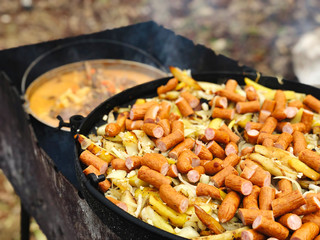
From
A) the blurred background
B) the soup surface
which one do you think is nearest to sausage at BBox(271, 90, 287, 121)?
the soup surface

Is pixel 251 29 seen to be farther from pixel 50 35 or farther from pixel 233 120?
pixel 233 120

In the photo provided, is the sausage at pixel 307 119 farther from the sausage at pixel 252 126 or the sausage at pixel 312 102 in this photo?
the sausage at pixel 252 126

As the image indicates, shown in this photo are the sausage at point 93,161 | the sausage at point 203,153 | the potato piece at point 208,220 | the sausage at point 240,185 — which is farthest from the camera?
the sausage at point 203,153

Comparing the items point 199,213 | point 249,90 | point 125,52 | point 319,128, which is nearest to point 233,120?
point 249,90

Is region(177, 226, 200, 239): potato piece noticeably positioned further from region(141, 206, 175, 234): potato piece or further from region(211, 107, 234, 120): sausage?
region(211, 107, 234, 120): sausage

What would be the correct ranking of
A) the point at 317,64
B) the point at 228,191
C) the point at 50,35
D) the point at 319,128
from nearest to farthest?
the point at 228,191 → the point at 319,128 → the point at 317,64 → the point at 50,35

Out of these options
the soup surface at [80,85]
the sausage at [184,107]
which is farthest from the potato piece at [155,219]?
the soup surface at [80,85]
